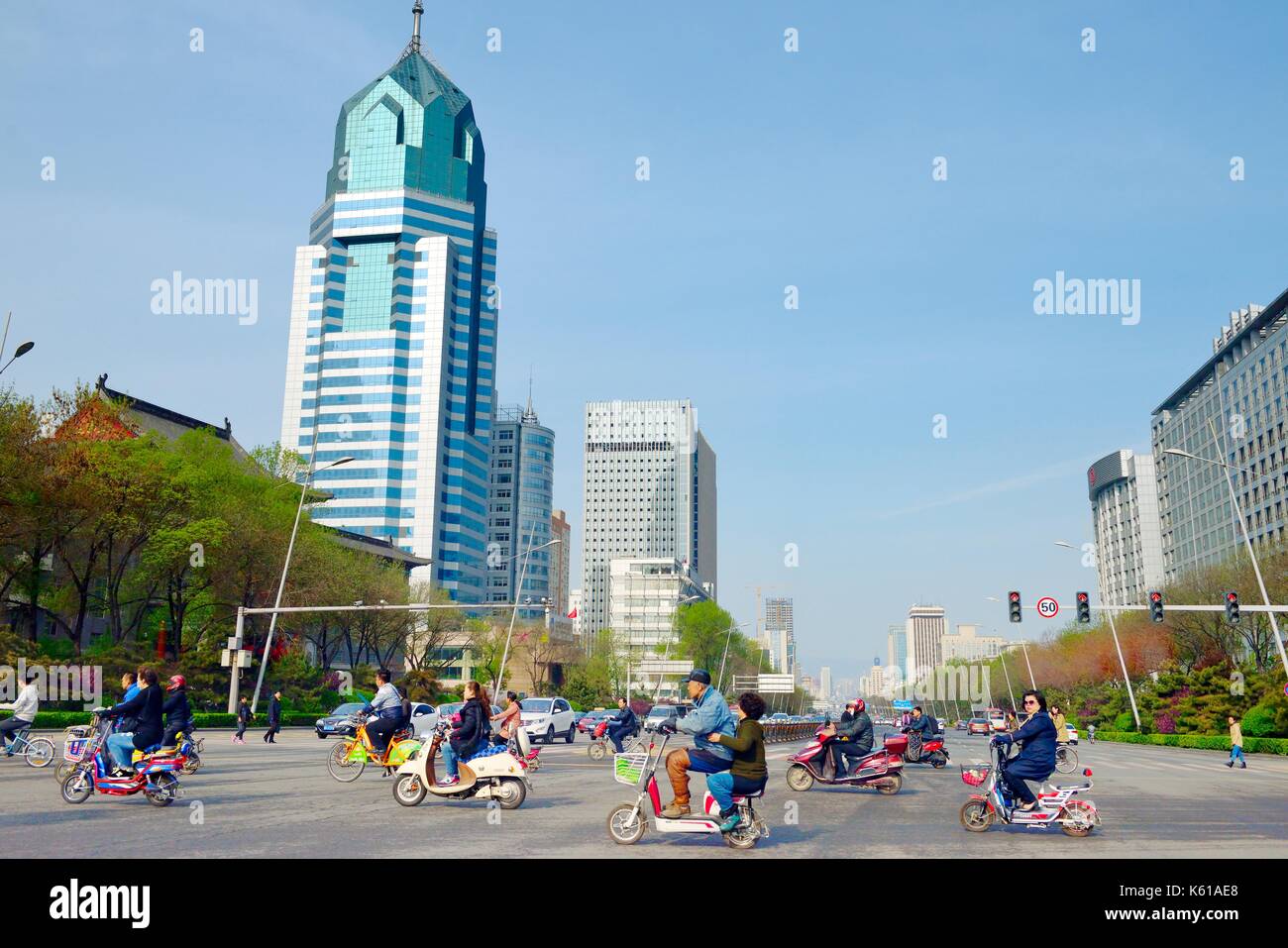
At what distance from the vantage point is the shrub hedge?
43.9 m

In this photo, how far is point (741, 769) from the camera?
34.6 feet

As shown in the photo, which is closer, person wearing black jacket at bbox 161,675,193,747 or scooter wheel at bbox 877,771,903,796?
person wearing black jacket at bbox 161,675,193,747

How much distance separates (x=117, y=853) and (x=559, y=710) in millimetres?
35102

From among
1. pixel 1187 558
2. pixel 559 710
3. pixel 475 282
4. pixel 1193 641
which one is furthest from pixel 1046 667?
pixel 475 282

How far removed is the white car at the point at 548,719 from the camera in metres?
41.4

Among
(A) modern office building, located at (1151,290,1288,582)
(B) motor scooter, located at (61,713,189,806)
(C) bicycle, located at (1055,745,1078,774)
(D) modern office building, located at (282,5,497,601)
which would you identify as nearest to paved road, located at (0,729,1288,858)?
(B) motor scooter, located at (61,713,189,806)

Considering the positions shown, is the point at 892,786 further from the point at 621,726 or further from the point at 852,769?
the point at 621,726

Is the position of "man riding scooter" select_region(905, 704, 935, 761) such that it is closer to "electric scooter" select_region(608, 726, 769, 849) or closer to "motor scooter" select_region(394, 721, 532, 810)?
"motor scooter" select_region(394, 721, 532, 810)

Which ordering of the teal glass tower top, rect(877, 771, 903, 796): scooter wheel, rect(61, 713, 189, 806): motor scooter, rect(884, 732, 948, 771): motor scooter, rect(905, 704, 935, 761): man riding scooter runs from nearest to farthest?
rect(61, 713, 189, 806): motor scooter → rect(877, 771, 903, 796): scooter wheel → rect(884, 732, 948, 771): motor scooter → rect(905, 704, 935, 761): man riding scooter → the teal glass tower top

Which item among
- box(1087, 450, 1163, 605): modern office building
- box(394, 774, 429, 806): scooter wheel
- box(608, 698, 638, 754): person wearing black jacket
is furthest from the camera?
box(1087, 450, 1163, 605): modern office building

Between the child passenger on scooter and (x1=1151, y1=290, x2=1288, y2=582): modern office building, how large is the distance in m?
91.9

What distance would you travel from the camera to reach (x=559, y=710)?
44.1 metres
